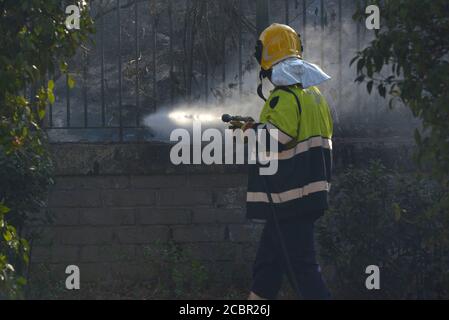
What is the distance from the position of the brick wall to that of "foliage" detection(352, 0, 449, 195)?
154 centimetres

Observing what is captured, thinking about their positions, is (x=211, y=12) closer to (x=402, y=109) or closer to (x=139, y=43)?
(x=139, y=43)

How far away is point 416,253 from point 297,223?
4.11ft

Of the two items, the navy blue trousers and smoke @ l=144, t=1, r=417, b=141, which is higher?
smoke @ l=144, t=1, r=417, b=141

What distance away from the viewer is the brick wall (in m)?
6.71

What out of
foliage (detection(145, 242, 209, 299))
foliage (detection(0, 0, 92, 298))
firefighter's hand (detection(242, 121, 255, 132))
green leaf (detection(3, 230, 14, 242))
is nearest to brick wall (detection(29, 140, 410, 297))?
foliage (detection(145, 242, 209, 299))

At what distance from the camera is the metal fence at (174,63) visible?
272 inches

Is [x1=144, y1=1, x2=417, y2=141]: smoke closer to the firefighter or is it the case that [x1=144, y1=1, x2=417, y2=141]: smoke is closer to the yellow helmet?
the yellow helmet

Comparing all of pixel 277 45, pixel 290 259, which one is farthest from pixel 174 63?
pixel 290 259

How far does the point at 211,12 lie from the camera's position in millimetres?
7219

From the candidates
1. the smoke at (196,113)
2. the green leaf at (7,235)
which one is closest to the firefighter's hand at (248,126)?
the green leaf at (7,235)

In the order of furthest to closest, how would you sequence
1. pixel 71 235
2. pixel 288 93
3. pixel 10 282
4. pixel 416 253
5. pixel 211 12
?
1. pixel 211 12
2. pixel 71 235
3. pixel 416 253
4. pixel 288 93
5. pixel 10 282

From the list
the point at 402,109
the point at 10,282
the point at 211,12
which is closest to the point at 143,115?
the point at 211,12

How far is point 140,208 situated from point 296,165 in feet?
5.86

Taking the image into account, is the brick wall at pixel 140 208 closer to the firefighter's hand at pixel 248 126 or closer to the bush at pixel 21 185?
the bush at pixel 21 185
